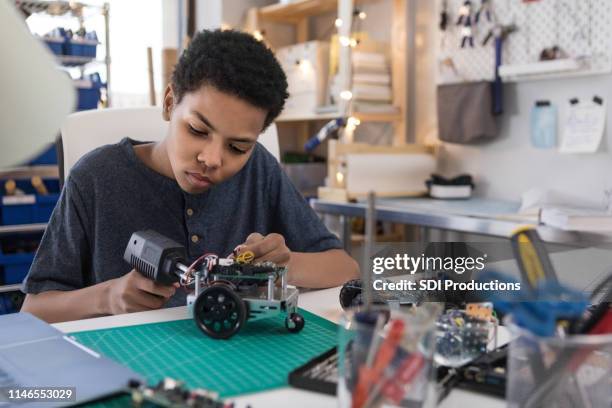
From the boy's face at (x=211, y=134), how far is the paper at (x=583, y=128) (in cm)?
149

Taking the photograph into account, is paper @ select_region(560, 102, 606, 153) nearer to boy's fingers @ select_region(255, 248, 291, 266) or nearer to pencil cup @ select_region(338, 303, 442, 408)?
boy's fingers @ select_region(255, 248, 291, 266)

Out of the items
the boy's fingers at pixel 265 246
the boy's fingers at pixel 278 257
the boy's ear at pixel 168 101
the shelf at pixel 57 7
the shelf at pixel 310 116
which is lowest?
the boy's fingers at pixel 278 257

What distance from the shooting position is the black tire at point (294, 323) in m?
0.82

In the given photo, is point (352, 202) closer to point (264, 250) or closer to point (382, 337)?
point (264, 250)

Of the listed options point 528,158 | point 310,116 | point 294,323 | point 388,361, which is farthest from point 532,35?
point 388,361

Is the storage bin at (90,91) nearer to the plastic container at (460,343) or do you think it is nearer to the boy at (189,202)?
the boy at (189,202)

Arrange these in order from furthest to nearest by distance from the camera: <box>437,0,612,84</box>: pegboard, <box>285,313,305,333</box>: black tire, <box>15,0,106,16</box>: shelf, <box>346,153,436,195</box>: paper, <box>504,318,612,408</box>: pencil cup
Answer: <box>15,0,106,16</box>: shelf → <box>346,153,436,195</box>: paper → <box>437,0,612,84</box>: pegboard → <box>285,313,305,333</box>: black tire → <box>504,318,612,408</box>: pencil cup

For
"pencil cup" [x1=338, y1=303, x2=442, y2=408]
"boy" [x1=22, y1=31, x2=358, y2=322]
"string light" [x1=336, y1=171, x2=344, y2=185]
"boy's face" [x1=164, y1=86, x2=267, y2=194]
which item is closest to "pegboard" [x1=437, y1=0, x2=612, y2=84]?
"string light" [x1=336, y1=171, x2=344, y2=185]

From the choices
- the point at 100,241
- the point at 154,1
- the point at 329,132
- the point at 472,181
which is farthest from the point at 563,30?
the point at 154,1

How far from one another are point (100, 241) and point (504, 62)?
1806 millimetres

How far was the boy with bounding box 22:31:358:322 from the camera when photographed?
1.01 m

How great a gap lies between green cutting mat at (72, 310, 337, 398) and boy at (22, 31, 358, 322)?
0.35ft

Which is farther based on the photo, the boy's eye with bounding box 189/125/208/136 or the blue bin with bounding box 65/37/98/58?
the blue bin with bounding box 65/37/98/58

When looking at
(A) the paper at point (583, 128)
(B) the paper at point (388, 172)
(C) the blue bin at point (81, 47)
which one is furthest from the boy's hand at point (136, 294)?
(C) the blue bin at point (81, 47)
